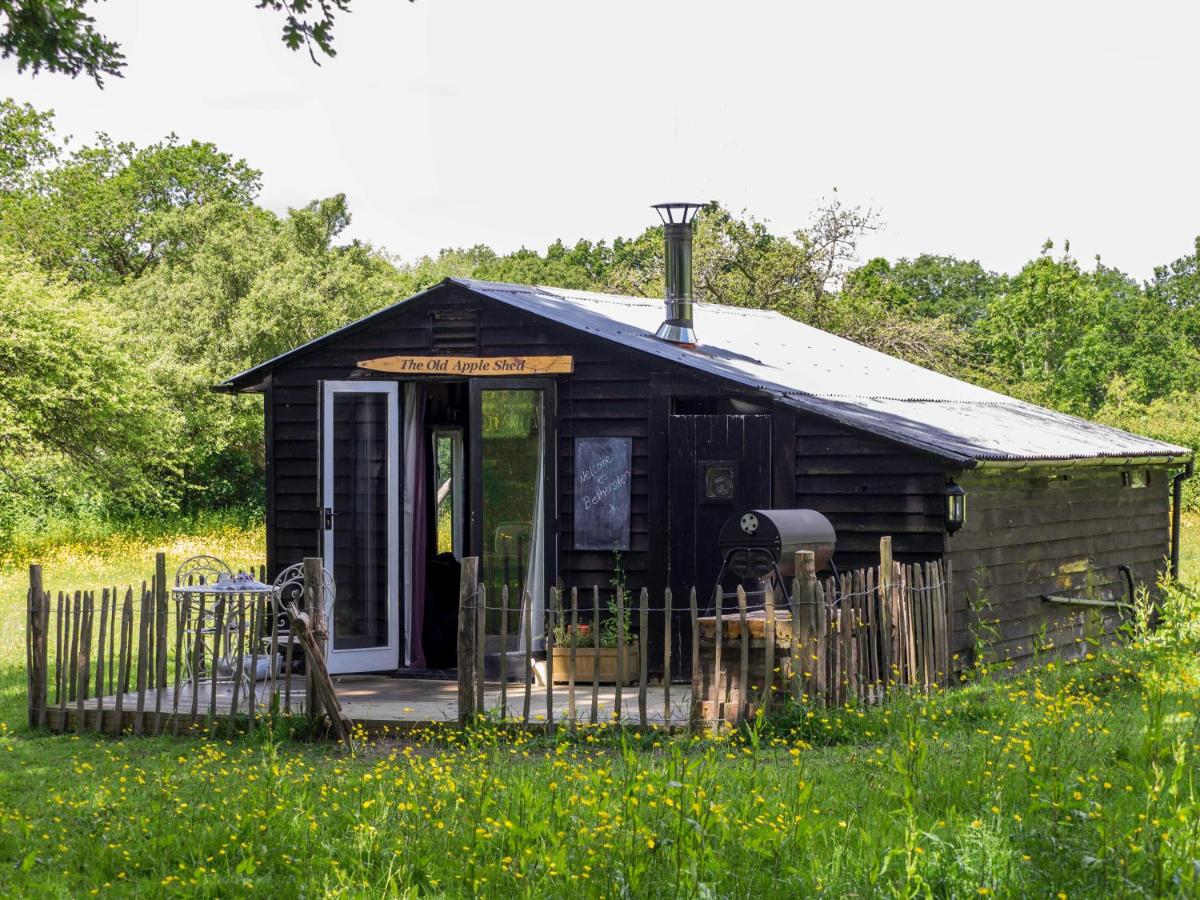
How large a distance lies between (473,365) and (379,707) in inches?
123

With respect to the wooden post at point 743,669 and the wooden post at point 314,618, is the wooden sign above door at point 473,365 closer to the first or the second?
the wooden post at point 314,618

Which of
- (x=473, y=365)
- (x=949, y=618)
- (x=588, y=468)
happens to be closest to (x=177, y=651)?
(x=473, y=365)

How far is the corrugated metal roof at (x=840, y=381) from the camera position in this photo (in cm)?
1146

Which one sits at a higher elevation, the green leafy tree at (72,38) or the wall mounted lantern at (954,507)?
the green leafy tree at (72,38)

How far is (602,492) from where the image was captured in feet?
39.1

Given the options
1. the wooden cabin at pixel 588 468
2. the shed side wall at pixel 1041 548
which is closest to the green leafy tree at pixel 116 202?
the wooden cabin at pixel 588 468

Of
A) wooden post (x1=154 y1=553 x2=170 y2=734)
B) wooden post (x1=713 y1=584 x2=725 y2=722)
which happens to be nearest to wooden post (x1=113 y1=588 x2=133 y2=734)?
wooden post (x1=154 y1=553 x2=170 y2=734)

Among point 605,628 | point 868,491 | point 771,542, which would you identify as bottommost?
point 605,628

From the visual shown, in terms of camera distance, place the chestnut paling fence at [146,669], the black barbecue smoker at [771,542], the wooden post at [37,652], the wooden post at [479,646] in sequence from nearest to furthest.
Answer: the wooden post at [479,646], the chestnut paling fence at [146,669], the black barbecue smoker at [771,542], the wooden post at [37,652]

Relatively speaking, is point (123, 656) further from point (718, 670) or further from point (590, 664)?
point (718, 670)

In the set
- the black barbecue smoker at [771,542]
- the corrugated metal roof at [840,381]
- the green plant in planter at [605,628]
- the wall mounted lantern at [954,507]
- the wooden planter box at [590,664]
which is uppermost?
the corrugated metal roof at [840,381]

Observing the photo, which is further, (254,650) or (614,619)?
(614,619)

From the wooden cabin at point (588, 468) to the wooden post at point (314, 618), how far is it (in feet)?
8.81

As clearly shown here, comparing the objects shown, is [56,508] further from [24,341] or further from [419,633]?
[419,633]
